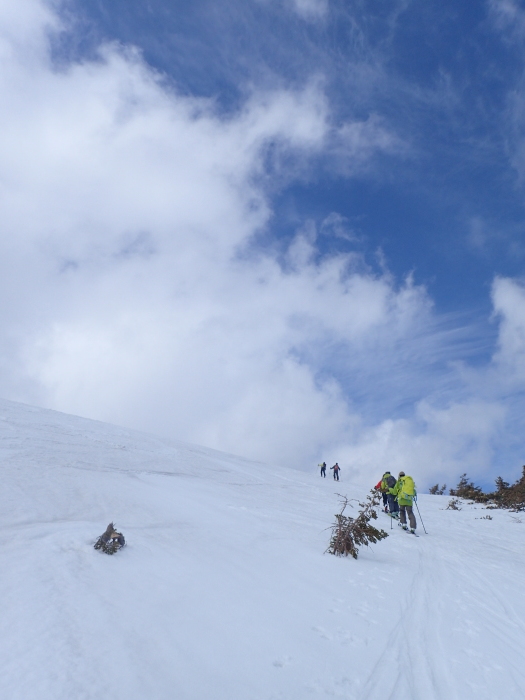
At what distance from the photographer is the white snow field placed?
301 cm

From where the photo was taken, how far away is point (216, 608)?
430 cm

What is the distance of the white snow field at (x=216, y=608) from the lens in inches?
119

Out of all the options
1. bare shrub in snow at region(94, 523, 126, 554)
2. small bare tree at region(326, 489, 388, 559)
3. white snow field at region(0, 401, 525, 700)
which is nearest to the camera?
white snow field at region(0, 401, 525, 700)

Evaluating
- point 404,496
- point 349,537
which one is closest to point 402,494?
point 404,496

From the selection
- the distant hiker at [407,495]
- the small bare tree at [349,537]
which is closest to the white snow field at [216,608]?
the small bare tree at [349,537]

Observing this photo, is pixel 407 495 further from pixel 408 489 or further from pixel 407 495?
pixel 408 489

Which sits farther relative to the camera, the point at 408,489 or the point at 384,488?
the point at 384,488

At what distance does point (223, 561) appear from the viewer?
19.5ft

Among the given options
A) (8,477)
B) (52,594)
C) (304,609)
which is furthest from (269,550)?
(8,477)

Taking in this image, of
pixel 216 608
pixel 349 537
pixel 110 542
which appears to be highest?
pixel 349 537

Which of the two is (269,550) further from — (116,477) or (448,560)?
Result: (448,560)

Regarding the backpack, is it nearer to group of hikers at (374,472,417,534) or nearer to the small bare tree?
group of hikers at (374,472,417,534)

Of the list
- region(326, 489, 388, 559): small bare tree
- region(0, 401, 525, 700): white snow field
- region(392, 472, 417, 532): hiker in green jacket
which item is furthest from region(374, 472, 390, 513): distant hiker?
region(326, 489, 388, 559): small bare tree

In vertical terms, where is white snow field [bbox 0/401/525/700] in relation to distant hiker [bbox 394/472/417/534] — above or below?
below
